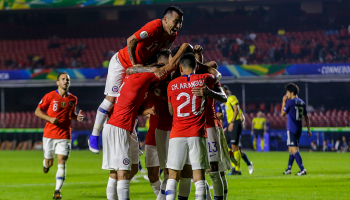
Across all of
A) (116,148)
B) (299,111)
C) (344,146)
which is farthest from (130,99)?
(344,146)

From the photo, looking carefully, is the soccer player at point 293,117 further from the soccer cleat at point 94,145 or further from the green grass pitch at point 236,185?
the soccer cleat at point 94,145

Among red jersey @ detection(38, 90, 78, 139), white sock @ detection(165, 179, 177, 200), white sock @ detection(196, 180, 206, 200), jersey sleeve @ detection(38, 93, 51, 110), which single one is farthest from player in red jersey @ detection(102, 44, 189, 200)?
jersey sleeve @ detection(38, 93, 51, 110)

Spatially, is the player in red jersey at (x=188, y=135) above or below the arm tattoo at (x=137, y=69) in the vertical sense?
below

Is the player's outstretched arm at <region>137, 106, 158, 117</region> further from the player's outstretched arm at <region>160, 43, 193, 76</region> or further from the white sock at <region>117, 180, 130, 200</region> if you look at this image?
the white sock at <region>117, 180, 130, 200</region>

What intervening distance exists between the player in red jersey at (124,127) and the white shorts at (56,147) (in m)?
2.95

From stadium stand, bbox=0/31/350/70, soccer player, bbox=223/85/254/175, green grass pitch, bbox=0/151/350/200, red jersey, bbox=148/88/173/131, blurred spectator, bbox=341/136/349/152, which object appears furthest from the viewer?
stadium stand, bbox=0/31/350/70

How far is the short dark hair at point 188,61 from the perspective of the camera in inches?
211

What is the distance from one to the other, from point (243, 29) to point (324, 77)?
985cm

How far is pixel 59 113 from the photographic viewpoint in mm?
8570

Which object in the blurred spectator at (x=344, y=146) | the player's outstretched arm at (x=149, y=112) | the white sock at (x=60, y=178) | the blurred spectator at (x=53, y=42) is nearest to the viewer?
the player's outstretched arm at (x=149, y=112)

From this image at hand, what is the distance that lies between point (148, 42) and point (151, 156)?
1567 millimetres

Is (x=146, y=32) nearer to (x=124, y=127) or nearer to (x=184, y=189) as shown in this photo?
(x=124, y=127)

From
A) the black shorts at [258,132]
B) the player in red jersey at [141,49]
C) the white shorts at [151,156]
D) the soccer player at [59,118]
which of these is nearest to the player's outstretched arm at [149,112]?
the player in red jersey at [141,49]

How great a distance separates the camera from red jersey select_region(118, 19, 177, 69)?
5.77 meters
